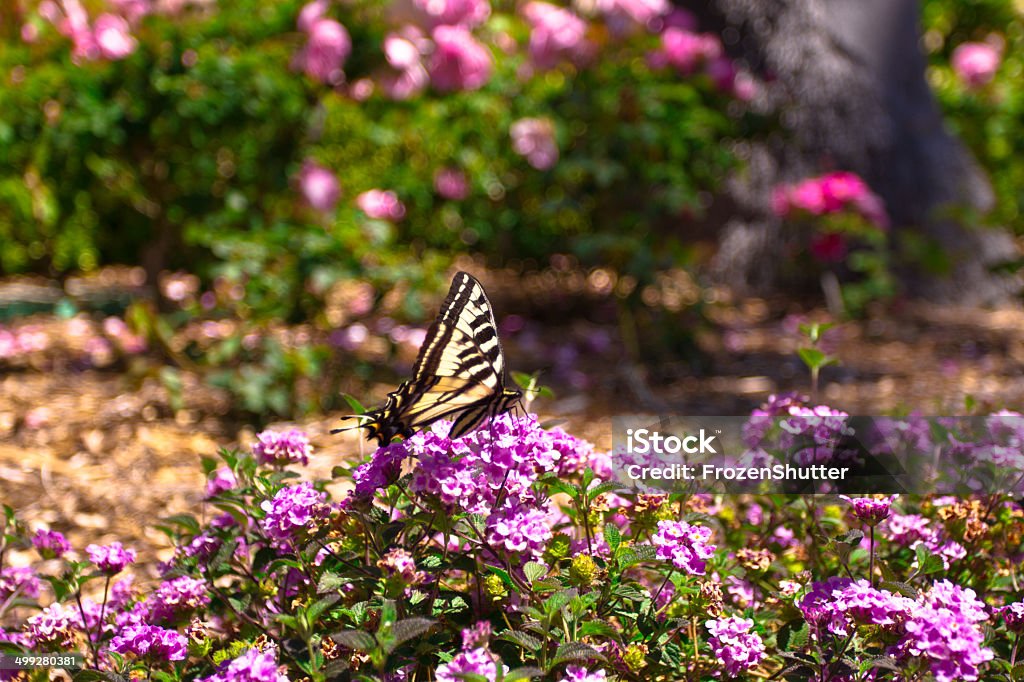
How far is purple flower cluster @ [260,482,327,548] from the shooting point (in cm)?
152

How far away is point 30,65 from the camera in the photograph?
457cm

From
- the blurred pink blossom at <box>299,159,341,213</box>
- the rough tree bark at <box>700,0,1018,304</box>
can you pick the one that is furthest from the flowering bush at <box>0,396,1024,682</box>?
the rough tree bark at <box>700,0,1018,304</box>

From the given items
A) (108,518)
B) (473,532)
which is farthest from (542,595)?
(108,518)

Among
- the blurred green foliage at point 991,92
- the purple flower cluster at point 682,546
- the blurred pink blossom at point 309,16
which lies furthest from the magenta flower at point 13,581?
the blurred green foliage at point 991,92

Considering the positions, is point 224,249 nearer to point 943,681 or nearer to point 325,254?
point 325,254

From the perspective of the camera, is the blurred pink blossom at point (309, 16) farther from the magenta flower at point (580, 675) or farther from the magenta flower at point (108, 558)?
the magenta flower at point (580, 675)

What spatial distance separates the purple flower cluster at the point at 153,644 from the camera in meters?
1.57

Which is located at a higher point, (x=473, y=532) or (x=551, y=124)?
(x=551, y=124)

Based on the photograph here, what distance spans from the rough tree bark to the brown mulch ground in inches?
19.0

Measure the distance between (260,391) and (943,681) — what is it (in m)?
2.81

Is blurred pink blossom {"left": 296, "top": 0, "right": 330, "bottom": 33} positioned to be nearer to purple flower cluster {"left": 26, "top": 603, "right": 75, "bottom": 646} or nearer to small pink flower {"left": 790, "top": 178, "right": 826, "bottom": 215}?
small pink flower {"left": 790, "top": 178, "right": 826, "bottom": 215}

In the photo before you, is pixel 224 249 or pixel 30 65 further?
pixel 30 65

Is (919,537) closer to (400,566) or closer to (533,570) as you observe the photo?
(533,570)

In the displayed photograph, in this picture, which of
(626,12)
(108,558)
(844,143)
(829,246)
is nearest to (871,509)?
(108,558)
